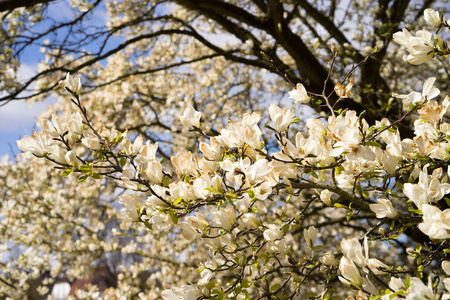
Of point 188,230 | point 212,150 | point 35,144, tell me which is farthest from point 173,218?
point 35,144

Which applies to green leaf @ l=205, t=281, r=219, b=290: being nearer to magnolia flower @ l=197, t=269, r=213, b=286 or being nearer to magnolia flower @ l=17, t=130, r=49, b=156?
magnolia flower @ l=197, t=269, r=213, b=286

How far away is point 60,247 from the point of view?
6.02 metres

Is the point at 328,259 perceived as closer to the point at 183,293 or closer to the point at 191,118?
the point at 183,293

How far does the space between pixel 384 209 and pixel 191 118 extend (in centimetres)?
76

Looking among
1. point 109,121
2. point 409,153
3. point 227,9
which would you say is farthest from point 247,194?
point 109,121

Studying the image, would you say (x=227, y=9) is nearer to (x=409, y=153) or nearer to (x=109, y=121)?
(x=409, y=153)

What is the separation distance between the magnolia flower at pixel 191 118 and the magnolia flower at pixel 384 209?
27.1 inches

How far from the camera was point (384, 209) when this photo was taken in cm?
118

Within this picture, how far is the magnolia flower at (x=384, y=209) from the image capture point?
3.82 feet

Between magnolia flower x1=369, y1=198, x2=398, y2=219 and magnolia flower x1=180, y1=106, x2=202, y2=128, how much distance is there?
69 centimetres

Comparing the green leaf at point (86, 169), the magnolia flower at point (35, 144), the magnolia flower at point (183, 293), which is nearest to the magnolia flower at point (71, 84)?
A: the magnolia flower at point (35, 144)

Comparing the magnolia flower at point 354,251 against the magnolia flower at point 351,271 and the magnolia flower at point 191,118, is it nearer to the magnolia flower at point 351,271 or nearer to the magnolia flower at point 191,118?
the magnolia flower at point 351,271

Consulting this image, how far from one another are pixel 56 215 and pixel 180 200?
566 cm

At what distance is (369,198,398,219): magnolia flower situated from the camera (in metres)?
1.17
